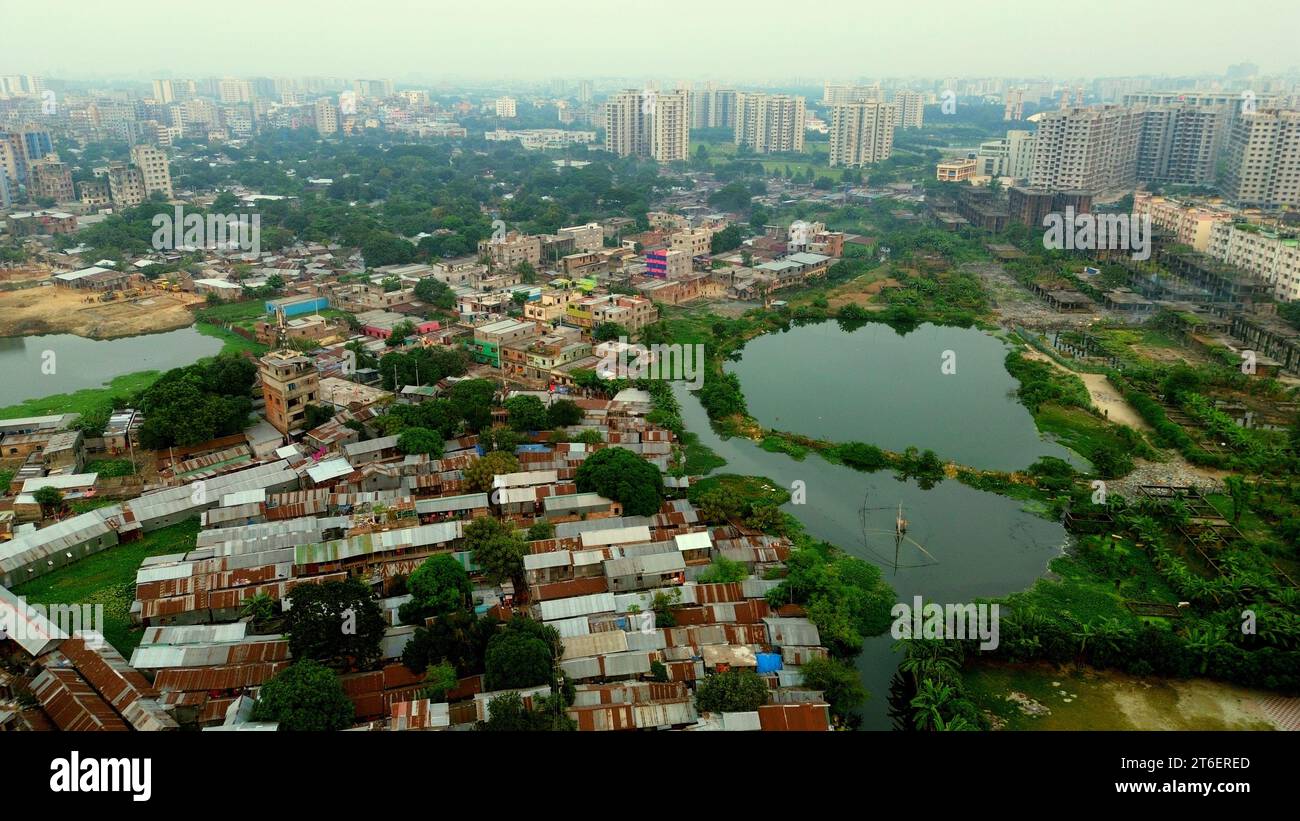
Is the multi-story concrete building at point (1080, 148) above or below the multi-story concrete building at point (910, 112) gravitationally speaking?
below

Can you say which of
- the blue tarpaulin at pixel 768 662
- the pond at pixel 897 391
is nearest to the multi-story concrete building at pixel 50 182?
the pond at pixel 897 391

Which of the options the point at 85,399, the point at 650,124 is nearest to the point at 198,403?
the point at 85,399

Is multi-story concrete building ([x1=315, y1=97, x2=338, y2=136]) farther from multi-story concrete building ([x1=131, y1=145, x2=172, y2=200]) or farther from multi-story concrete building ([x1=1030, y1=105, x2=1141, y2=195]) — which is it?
multi-story concrete building ([x1=1030, y1=105, x2=1141, y2=195])

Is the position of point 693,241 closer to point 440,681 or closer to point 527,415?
point 527,415

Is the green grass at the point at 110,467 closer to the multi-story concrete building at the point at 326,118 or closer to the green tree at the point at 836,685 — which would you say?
the green tree at the point at 836,685
